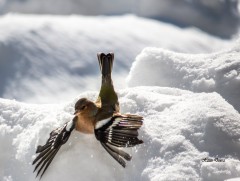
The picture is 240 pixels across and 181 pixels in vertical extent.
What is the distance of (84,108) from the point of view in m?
2.45

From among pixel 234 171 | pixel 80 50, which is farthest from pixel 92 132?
pixel 80 50

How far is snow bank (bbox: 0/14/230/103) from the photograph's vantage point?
555cm

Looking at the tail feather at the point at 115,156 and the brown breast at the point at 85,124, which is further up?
the brown breast at the point at 85,124

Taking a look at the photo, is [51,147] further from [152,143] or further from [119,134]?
[152,143]

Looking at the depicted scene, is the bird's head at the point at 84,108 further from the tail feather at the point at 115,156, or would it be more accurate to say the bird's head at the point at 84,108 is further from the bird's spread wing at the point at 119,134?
the tail feather at the point at 115,156

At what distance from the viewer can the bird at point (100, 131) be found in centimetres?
233

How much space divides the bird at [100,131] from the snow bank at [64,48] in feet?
9.50

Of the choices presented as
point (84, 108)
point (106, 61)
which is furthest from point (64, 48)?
point (84, 108)

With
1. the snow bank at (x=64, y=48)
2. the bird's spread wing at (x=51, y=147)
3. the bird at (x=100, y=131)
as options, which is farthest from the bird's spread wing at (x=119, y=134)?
the snow bank at (x=64, y=48)

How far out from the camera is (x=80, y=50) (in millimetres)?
6340

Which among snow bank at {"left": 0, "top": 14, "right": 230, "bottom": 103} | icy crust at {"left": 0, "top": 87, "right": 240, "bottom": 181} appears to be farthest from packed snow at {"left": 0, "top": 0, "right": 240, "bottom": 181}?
snow bank at {"left": 0, "top": 14, "right": 230, "bottom": 103}

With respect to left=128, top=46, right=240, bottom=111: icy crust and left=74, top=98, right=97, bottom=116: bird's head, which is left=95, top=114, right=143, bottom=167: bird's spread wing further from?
left=128, top=46, right=240, bottom=111: icy crust

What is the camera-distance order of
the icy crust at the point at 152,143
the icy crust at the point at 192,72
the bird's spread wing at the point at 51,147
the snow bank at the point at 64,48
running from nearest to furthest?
the icy crust at the point at 152,143
the bird's spread wing at the point at 51,147
the icy crust at the point at 192,72
the snow bank at the point at 64,48

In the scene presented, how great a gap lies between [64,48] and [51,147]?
4018mm
